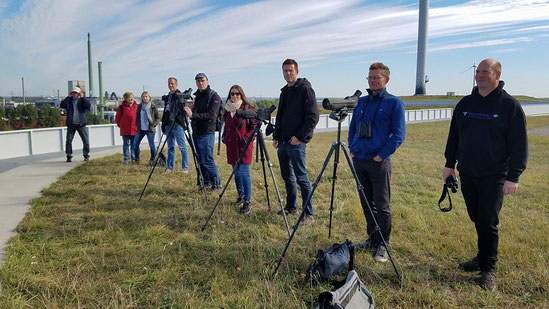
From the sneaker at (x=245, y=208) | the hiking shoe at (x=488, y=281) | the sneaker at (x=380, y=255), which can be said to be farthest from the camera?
the sneaker at (x=245, y=208)

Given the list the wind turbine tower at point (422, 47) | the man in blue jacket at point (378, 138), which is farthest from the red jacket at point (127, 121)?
the wind turbine tower at point (422, 47)

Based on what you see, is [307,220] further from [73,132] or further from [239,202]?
[73,132]

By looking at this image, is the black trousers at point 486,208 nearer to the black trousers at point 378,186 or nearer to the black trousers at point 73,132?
the black trousers at point 378,186

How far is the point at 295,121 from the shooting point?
15.9ft

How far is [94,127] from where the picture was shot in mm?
14453

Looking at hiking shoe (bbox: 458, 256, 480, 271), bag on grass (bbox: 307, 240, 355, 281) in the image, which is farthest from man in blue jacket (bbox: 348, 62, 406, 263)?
hiking shoe (bbox: 458, 256, 480, 271)

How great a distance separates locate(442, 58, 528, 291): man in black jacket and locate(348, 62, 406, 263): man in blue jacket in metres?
0.59

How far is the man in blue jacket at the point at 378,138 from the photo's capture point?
12.3 feet

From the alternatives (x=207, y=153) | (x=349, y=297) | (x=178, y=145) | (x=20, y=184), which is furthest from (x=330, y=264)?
(x=20, y=184)

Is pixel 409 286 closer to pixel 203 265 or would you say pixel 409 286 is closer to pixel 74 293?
pixel 203 265

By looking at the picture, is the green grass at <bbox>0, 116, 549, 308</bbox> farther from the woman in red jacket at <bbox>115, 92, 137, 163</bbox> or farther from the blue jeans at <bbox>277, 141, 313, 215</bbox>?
the woman in red jacket at <bbox>115, 92, 137, 163</bbox>

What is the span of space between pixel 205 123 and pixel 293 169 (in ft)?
6.89

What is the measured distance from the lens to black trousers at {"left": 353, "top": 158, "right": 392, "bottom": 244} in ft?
12.7

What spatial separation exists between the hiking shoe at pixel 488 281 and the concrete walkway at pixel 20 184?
4587 mm
